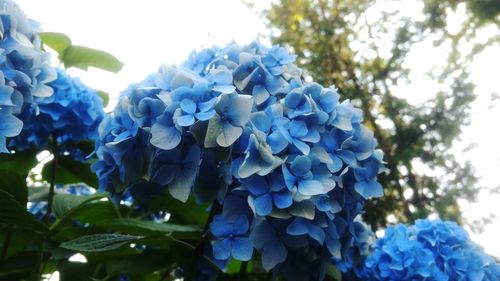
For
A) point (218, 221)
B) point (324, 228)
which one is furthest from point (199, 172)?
point (324, 228)

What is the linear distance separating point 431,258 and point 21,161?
35.2 inches

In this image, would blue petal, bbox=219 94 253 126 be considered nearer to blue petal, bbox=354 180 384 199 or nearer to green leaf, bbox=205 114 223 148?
green leaf, bbox=205 114 223 148

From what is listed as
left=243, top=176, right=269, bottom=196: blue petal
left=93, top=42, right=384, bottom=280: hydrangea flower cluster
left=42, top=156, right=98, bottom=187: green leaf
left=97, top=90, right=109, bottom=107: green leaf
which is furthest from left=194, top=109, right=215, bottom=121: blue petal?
left=97, top=90, right=109, bottom=107: green leaf

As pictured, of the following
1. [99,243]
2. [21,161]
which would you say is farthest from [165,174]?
[21,161]

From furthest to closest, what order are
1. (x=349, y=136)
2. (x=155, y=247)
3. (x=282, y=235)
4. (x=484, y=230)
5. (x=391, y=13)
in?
(x=391, y=13) → (x=484, y=230) → (x=155, y=247) → (x=349, y=136) → (x=282, y=235)

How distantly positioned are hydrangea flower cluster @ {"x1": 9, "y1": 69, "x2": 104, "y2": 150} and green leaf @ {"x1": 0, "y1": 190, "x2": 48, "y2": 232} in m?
0.25

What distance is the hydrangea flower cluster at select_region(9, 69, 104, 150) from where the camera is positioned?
3.61 ft

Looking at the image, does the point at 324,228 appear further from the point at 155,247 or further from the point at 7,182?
the point at 7,182

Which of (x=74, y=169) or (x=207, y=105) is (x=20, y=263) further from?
(x=207, y=105)

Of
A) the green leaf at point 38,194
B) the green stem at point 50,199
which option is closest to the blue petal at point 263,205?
the green stem at point 50,199

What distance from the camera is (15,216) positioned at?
0.84 metres

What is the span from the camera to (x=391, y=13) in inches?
242

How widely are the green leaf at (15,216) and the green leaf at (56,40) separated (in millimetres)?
533

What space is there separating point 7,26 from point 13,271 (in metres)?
0.44
